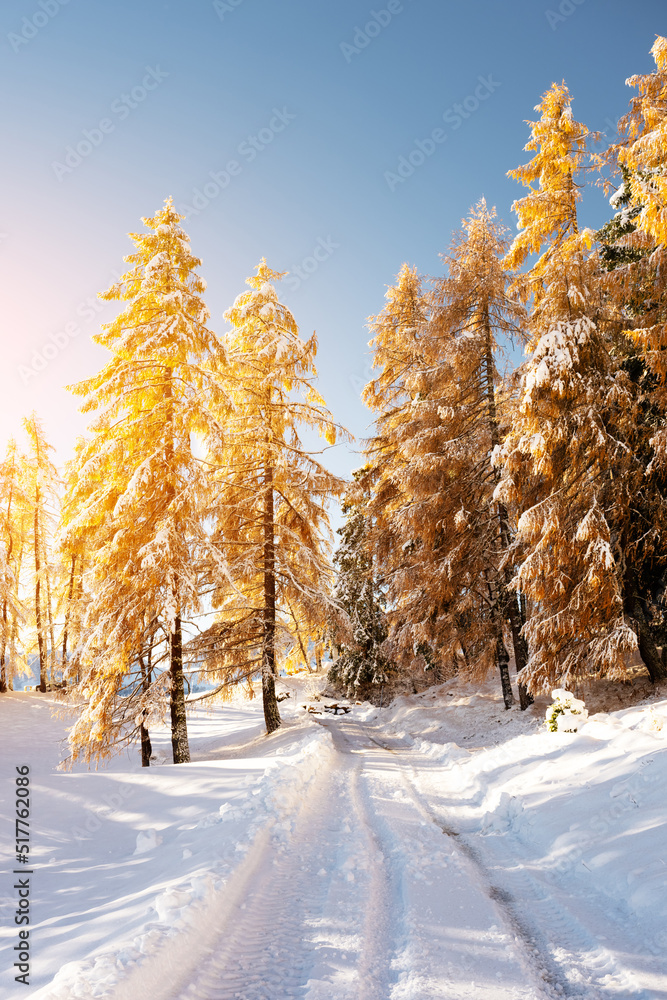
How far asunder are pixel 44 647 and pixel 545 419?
2886 cm

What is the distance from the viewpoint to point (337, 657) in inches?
1072

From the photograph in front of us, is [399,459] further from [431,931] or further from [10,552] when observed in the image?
[10,552]

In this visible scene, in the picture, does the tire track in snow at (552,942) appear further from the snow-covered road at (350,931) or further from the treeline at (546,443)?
the treeline at (546,443)

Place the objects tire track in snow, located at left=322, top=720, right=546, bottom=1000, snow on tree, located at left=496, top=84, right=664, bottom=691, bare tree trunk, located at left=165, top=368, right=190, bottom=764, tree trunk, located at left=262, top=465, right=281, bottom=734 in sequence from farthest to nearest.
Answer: tree trunk, located at left=262, top=465, right=281, bottom=734, bare tree trunk, located at left=165, top=368, right=190, bottom=764, snow on tree, located at left=496, top=84, right=664, bottom=691, tire track in snow, located at left=322, top=720, right=546, bottom=1000

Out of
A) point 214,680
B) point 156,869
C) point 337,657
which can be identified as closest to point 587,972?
point 156,869

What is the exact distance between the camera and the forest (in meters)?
10.7

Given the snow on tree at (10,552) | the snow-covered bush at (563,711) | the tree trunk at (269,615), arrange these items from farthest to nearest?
the snow on tree at (10,552) → the tree trunk at (269,615) → the snow-covered bush at (563,711)

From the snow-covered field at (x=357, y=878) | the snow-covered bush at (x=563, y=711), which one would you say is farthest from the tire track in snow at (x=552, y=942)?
the snow-covered bush at (x=563, y=711)

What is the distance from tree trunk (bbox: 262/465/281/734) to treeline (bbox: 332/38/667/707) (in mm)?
2277

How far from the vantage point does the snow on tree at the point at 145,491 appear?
1095 cm

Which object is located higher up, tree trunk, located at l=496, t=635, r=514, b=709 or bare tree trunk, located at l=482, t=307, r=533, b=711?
bare tree trunk, located at l=482, t=307, r=533, b=711

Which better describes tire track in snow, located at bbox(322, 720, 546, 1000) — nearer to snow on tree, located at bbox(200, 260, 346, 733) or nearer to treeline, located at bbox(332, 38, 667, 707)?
treeline, located at bbox(332, 38, 667, 707)

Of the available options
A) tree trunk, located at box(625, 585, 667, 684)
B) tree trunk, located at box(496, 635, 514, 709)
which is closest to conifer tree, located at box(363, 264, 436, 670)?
tree trunk, located at box(496, 635, 514, 709)

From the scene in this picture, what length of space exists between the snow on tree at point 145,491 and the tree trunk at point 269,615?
9.86ft
